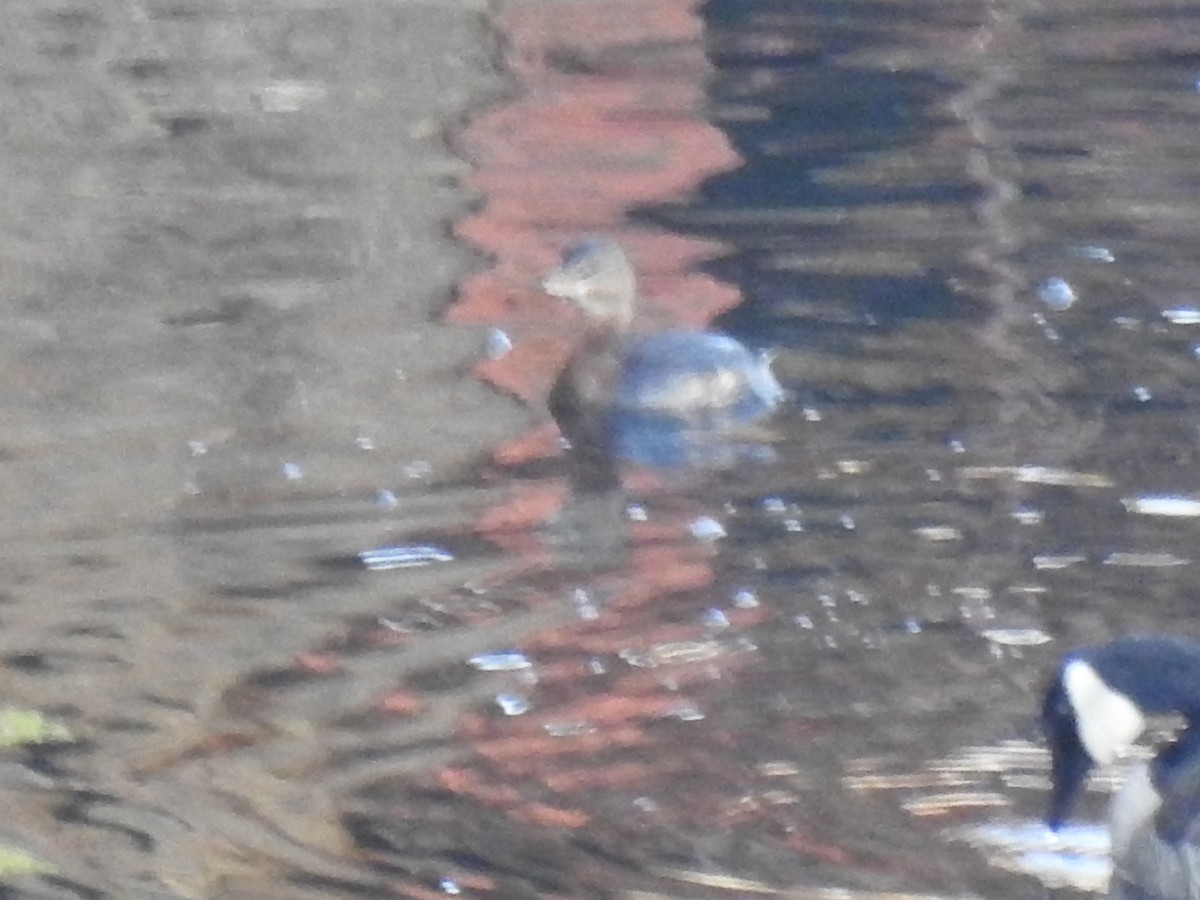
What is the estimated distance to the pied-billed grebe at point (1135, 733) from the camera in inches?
197

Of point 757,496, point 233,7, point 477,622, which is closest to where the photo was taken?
point 477,622

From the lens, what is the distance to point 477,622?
7016mm

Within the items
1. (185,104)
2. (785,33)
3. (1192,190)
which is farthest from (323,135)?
(1192,190)

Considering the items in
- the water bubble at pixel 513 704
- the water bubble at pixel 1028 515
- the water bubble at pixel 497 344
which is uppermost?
the water bubble at pixel 1028 515

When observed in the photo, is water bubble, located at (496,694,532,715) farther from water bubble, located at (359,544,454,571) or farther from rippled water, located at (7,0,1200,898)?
water bubble, located at (359,544,454,571)

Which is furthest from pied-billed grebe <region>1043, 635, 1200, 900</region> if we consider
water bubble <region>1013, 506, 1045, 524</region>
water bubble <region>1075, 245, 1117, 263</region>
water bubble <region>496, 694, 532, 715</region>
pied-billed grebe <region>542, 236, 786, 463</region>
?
water bubble <region>1075, 245, 1117, 263</region>

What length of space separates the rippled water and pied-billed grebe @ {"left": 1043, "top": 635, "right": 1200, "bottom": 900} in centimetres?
28

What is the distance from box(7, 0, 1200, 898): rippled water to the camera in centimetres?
581

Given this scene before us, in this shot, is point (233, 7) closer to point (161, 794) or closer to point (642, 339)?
point (642, 339)

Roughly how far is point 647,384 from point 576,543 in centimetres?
131

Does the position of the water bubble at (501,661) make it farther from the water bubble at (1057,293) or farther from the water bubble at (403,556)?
the water bubble at (1057,293)

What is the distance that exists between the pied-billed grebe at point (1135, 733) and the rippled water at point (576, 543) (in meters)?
0.28

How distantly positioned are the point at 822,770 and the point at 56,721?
1.94 metres

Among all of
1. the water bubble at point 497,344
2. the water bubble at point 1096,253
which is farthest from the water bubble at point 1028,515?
the water bubble at point 1096,253
